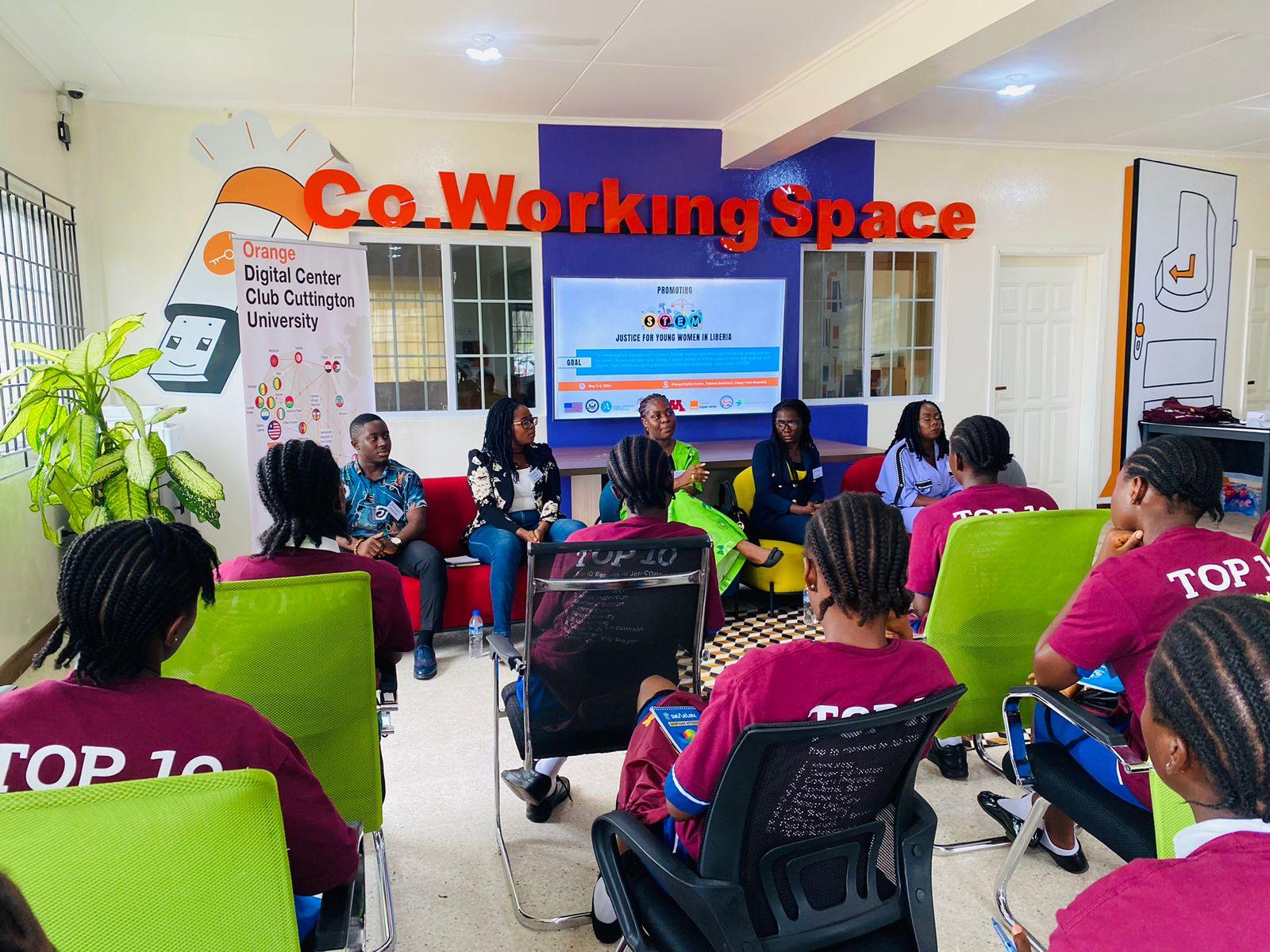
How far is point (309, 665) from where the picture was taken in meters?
1.87

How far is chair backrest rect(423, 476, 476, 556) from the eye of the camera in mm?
4621

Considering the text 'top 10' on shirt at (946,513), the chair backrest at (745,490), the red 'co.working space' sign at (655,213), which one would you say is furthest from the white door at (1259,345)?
the text 'top 10' on shirt at (946,513)

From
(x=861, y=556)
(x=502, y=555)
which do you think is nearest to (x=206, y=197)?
(x=502, y=555)

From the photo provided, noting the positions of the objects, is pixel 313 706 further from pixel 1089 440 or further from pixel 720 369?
pixel 1089 440

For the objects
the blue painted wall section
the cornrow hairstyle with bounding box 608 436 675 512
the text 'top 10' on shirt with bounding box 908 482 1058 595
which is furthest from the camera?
the blue painted wall section

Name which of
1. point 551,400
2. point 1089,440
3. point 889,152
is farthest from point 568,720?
point 1089,440

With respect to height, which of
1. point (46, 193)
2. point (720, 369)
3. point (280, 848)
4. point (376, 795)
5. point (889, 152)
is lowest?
point (376, 795)

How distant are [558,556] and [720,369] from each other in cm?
456

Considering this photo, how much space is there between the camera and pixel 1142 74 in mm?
5188

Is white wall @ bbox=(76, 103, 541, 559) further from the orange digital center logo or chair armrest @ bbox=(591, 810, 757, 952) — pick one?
chair armrest @ bbox=(591, 810, 757, 952)

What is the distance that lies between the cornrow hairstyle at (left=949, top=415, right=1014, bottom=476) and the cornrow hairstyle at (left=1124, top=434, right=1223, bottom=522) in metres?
0.94

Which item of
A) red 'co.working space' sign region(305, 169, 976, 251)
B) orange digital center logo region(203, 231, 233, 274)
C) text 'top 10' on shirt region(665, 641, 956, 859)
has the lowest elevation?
text 'top 10' on shirt region(665, 641, 956, 859)

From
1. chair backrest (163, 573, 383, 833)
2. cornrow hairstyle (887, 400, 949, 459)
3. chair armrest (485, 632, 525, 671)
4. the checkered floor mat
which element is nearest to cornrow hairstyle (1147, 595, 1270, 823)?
chair backrest (163, 573, 383, 833)

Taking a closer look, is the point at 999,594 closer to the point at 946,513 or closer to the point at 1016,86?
the point at 946,513
